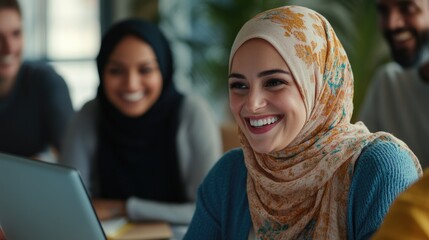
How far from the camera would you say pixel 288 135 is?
4.69 ft

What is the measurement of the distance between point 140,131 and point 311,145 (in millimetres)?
1139

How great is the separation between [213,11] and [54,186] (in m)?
3.30

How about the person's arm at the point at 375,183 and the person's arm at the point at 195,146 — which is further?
the person's arm at the point at 195,146

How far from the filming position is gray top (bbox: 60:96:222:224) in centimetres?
241

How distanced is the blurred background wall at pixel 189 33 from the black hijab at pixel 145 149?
153cm

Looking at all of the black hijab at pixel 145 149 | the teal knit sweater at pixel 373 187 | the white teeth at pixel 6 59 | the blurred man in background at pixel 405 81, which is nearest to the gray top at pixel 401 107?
the blurred man in background at pixel 405 81

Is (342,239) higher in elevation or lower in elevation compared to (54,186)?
lower

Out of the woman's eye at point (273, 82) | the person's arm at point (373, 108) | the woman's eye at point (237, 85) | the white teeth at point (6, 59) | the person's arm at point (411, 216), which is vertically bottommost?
the person's arm at point (373, 108)

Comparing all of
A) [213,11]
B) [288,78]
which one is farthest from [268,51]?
[213,11]

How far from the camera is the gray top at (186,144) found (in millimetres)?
2412

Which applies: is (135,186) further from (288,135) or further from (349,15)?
(349,15)

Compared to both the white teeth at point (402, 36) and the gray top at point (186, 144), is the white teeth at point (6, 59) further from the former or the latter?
the white teeth at point (402, 36)

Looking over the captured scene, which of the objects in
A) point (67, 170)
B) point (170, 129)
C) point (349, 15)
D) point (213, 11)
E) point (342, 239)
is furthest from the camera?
point (213, 11)

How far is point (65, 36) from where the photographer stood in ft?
21.4
